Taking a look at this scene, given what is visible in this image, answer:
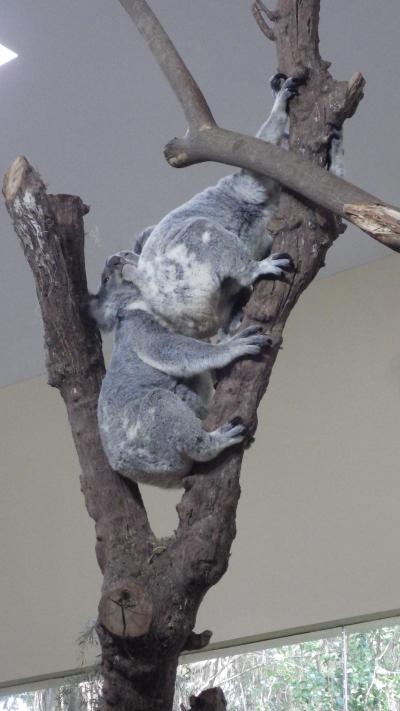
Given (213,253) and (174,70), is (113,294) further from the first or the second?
(174,70)

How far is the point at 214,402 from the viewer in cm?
184

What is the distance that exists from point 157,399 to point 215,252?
292 mm

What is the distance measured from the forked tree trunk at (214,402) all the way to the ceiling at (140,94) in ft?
2.28

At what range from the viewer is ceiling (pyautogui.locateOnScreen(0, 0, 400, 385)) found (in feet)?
10.2

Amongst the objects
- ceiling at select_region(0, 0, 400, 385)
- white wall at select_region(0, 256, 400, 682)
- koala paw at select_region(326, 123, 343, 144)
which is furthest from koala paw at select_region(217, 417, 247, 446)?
white wall at select_region(0, 256, 400, 682)

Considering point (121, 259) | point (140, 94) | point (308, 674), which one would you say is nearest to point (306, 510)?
point (308, 674)

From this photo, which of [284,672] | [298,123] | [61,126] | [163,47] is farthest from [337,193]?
[284,672]

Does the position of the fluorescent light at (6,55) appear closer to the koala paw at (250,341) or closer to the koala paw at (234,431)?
the koala paw at (250,341)

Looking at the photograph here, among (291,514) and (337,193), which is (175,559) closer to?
(337,193)

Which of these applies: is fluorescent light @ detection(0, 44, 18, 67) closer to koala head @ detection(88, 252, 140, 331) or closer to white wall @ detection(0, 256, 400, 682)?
koala head @ detection(88, 252, 140, 331)

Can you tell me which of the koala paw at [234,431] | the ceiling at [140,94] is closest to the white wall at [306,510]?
the ceiling at [140,94]

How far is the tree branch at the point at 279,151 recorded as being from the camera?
5.44 ft

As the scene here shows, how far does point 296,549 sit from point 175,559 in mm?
2512

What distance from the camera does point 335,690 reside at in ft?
12.7
